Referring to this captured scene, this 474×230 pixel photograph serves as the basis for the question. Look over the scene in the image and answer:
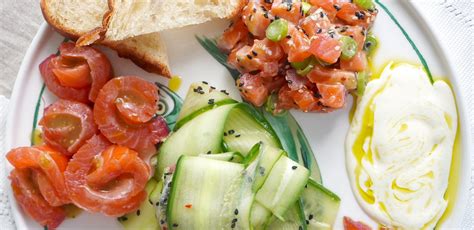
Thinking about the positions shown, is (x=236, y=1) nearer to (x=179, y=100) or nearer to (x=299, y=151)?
(x=179, y=100)

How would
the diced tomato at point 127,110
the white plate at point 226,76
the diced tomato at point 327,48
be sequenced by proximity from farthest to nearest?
1. the white plate at point 226,76
2. the diced tomato at point 127,110
3. the diced tomato at point 327,48

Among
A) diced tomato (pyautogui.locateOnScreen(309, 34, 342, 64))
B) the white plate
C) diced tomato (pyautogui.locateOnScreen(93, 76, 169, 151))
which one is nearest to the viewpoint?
diced tomato (pyautogui.locateOnScreen(309, 34, 342, 64))

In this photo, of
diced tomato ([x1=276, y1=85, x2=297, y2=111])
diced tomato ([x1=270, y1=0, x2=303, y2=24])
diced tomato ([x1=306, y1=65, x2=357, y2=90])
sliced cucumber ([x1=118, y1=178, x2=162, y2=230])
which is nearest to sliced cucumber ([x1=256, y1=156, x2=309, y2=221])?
diced tomato ([x1=276, y1=85, x2=297, y2=111])

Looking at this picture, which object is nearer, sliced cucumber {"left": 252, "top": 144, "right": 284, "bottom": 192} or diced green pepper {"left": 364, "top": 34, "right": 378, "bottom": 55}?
sliced cucumber {"left": 252, "top": 144, "right": 284, "bottom": 192}

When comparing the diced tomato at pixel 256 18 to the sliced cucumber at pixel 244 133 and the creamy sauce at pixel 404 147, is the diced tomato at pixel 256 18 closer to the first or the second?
the sliced cucumber at pixel 244 133

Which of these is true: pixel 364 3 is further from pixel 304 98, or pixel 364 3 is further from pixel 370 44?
pixel 304 98

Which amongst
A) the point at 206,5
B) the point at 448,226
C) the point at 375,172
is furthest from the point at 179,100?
the point at 448,226

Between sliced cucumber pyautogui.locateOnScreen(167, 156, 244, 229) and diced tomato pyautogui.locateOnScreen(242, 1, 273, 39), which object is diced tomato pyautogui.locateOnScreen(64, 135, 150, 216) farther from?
diced tomato pyautogui.locateOnScreen(242, 1, 273, 39)

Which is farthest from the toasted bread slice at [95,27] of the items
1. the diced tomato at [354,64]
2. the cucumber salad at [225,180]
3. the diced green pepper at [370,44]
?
the diced green pepper at [370,44]
